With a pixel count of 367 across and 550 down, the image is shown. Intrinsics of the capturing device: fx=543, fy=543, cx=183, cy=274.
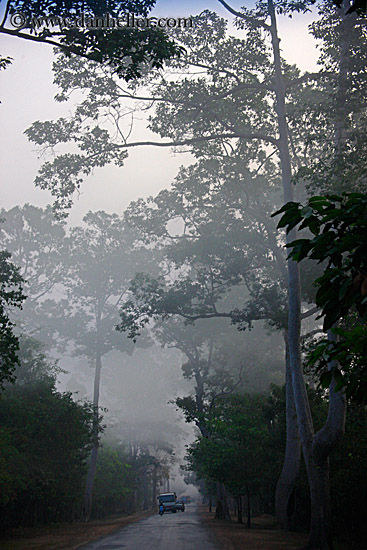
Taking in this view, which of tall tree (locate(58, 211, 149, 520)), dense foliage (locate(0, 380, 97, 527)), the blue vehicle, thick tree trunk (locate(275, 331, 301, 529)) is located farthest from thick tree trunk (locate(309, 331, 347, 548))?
the blue vehicle

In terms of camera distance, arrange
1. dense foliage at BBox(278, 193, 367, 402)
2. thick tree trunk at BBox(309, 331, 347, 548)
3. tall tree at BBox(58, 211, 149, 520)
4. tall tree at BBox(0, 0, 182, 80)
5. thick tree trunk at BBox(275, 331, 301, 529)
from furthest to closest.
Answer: tall tree at BBox(58, 211, 149, 520) → thick tree trunk at BBox(275, 331, 301, 529) → thick tree trunk at BBox(309, 331, 347, 548) → tall tree at BBox(0, 0, 182, 80) → dense foliage at BBox(278, 193, 367, 402)

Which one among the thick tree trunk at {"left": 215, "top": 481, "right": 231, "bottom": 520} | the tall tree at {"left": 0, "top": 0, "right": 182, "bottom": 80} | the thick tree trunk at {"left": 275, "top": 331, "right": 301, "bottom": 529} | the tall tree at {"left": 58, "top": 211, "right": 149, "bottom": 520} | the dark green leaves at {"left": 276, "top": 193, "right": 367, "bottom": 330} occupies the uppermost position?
the tall tree at {"left": 58, "top": 211, "right": 149, "bottom": 520}

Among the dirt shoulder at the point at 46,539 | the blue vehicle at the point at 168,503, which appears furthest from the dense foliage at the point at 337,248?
the blue vehicle at the point at 168,503

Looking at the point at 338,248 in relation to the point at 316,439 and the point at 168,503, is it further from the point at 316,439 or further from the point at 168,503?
the point at 168,503

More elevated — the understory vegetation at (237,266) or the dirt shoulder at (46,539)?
the understory vegetation at (237,266)

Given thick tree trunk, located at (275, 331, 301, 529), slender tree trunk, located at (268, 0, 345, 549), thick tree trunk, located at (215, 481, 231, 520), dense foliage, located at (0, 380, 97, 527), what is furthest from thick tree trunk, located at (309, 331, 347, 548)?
thick tree trunk, located at (215, 481, 231, 520)

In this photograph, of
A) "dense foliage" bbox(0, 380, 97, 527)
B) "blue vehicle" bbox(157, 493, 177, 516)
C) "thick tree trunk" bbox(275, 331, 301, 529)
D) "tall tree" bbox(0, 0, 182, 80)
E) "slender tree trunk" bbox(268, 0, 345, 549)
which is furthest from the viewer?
"blue vehicle" bbox(157, 493, 177, 516)

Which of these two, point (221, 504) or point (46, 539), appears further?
point (221, 504)

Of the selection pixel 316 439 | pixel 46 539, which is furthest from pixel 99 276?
pixel 316 439

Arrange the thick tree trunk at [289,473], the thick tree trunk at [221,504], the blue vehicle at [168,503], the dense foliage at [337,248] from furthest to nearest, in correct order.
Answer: the blue vehicle at [168,503]
the thick tree trunk at [221,504]
the thick tree trunk at [289,473]
the dense foliage at [337,248]

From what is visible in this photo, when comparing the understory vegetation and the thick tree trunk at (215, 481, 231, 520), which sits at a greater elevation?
the understory vegetation

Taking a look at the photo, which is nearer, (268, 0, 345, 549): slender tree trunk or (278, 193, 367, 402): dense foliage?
(278, 193, 367, 402): dense foliage

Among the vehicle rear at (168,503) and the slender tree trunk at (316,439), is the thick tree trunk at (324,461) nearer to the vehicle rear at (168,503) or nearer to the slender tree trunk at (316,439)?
the slender tree trunk at (316,439)

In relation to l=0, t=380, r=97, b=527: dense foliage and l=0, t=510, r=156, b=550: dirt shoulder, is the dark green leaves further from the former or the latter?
l=0, t=380, r=97, b=527: dense foliage
